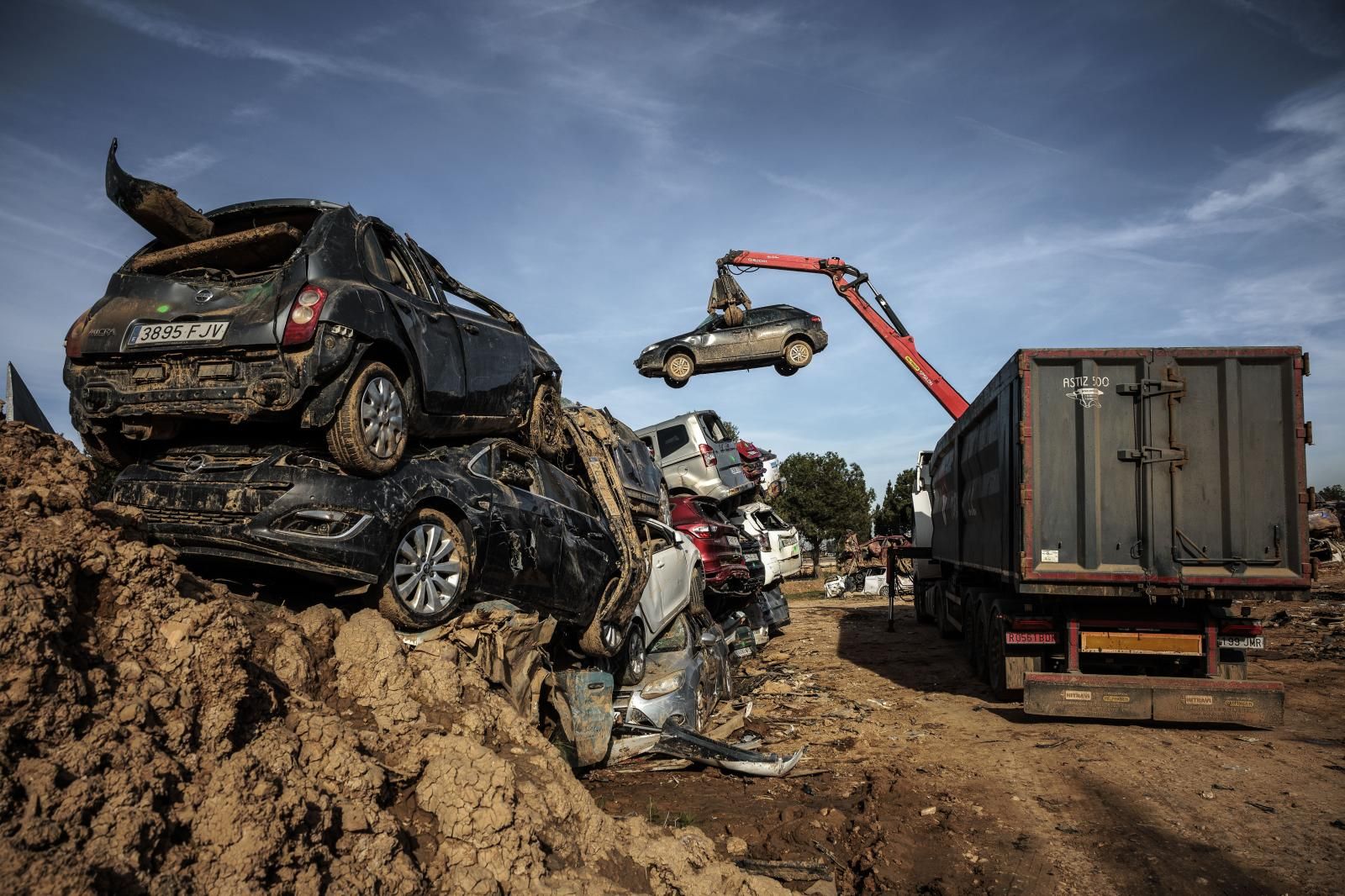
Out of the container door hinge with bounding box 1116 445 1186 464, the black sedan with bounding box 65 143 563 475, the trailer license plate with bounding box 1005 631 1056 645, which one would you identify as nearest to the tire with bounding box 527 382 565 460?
the black sedan with bounding box 65 143 563 475

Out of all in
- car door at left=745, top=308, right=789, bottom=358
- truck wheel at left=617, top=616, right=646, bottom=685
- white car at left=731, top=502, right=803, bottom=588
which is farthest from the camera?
car door at left=745, top=308, right=789, bottom=358

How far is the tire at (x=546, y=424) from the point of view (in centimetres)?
718

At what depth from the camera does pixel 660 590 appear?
26.6ft

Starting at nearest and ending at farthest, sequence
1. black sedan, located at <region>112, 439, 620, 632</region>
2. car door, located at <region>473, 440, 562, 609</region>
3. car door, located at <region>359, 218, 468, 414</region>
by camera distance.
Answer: black sedan, located at <region>112, 439, 620, 632</region>, car door, located at <region>359, 218, 468, 414</region>, car door, located at <region>473, 440, 562, 609</region>

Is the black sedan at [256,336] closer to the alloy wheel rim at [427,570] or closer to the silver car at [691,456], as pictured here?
the alloy wheel rim at [427,570]

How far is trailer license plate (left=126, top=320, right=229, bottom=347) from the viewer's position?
15.5 feet

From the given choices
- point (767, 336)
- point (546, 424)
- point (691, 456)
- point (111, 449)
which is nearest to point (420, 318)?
point (111, 449)

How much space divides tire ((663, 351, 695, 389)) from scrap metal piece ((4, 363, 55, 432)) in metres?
11.9

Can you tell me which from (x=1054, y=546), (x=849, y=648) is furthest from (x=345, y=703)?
(x=849, y=648)

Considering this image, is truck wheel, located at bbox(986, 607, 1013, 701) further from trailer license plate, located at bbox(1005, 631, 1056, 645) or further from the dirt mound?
the dirt mound

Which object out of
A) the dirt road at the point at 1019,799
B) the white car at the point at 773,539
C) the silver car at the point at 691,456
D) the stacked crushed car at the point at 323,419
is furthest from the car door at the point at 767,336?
the stacked crushed car at the point at 323,419

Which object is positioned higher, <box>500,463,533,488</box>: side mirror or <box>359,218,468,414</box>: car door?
<box>359,218,468,414</box>: car door

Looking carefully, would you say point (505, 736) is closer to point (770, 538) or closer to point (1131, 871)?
point (1131, 871)

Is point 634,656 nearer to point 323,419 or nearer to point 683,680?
point 683,680
